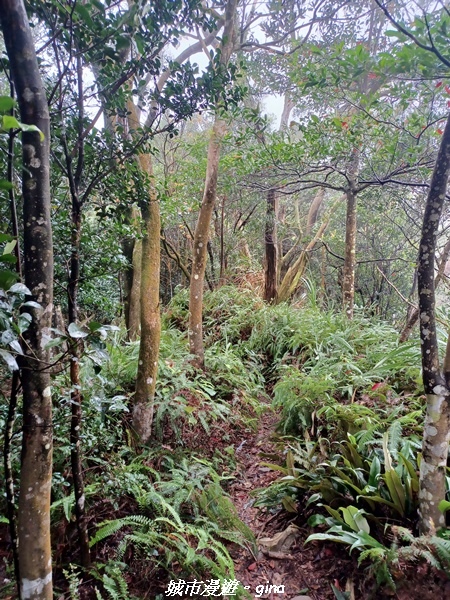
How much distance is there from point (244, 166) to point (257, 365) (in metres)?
3.05

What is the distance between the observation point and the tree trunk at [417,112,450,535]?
5.25 ft

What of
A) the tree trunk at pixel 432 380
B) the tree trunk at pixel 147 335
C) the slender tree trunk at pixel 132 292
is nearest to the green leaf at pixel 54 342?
the tree trunk at pixel 432 380

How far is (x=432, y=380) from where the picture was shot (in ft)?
5.29

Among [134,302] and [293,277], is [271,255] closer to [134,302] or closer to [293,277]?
[293,277]

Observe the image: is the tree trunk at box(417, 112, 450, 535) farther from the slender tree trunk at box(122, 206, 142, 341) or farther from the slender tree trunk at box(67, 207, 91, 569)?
the slender tree trunk at box(122, 206, 142, 341)

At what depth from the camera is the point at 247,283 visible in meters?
7.49

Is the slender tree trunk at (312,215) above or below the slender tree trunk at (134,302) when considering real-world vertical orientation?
above

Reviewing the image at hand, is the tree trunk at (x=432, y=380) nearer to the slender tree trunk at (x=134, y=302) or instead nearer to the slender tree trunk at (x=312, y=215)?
the slender tree trunk at (x=134, y=302)

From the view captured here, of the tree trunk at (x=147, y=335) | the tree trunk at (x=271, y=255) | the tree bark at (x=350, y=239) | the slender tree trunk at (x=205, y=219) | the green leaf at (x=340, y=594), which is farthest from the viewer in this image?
the tree trunk at (x=271, y=255)

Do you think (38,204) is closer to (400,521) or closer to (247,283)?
(400,521)

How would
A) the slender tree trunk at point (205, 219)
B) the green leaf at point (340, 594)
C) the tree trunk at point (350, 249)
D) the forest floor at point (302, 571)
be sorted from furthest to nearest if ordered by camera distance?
the tree trunk at point (350, 249), the slender tree trunk at point (205, 219), the green leaf at point (340, 594), the forest floor at point (302, 571)

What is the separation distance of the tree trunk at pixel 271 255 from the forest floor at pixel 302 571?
4.99m

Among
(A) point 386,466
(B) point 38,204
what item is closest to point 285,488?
(A) point 386,466

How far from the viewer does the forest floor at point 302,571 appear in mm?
1522
